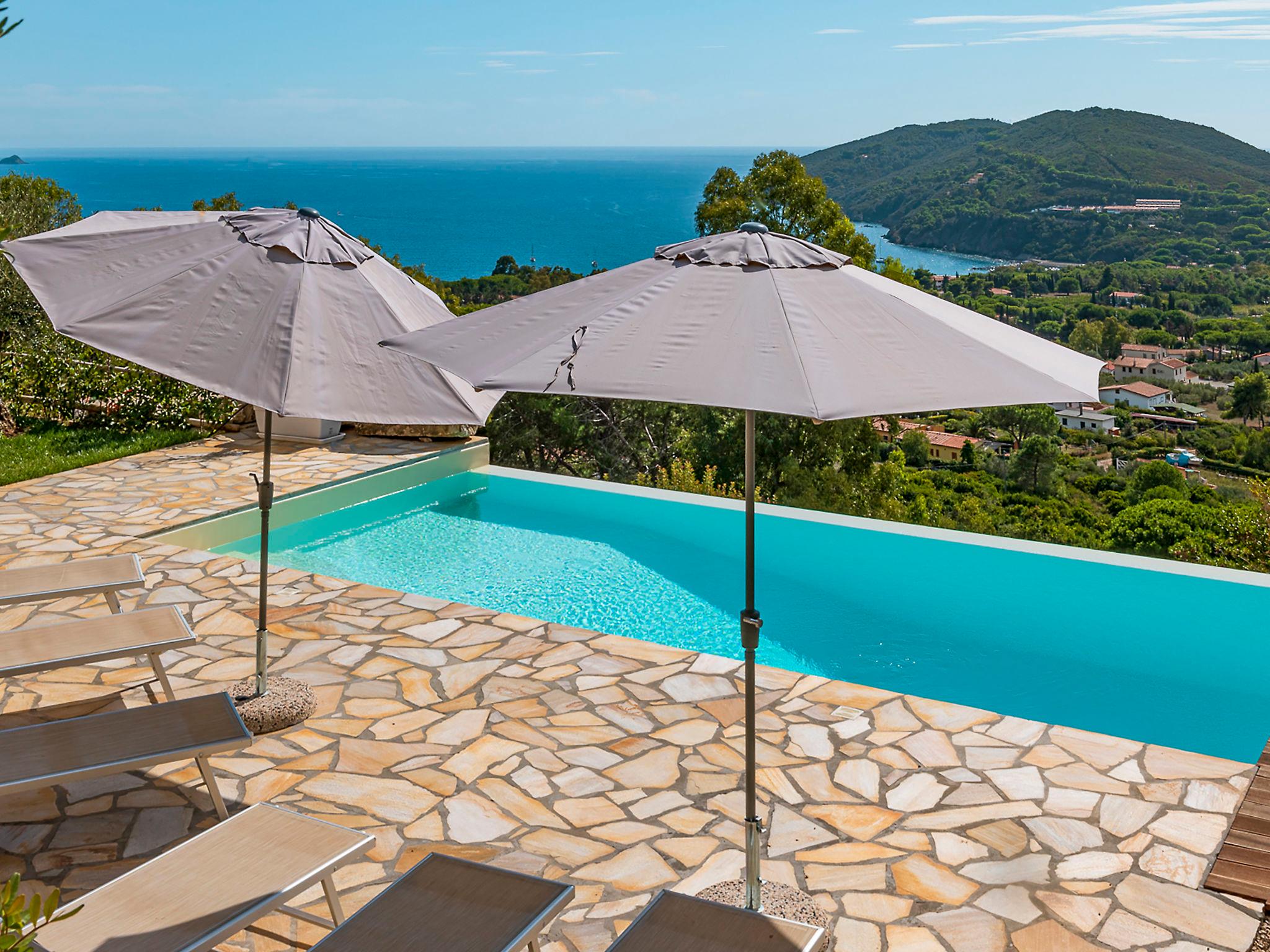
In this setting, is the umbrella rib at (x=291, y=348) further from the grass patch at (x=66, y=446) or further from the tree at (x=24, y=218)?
the tree at (x=24, y=218)

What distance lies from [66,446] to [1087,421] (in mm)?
14138

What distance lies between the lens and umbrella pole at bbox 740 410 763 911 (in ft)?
9.66

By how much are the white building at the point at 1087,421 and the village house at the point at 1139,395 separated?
28cm

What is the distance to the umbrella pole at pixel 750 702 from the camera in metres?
2.94

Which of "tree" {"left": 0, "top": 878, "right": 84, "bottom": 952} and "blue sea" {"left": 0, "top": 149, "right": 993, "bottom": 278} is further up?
"blue sea" {"left": 0, "top": 149, "right": 993, "bottom": 278}

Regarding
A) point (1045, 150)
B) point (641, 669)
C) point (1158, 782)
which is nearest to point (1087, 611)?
point (1158, 782)

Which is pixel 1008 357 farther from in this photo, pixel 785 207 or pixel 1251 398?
pixel 1251 398

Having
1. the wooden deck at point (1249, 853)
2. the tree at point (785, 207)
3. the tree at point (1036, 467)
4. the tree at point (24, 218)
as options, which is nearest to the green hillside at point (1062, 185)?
the tree at point (1036, 467)

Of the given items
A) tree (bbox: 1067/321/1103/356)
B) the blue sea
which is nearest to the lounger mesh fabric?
tree (bbox: 1067/321/1103/356)

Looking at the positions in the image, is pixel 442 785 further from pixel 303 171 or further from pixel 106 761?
pixel 303 171

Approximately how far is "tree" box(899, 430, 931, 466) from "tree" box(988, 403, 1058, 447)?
1372mm

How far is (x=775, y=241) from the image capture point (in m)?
2.94

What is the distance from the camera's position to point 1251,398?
1598 centimetres

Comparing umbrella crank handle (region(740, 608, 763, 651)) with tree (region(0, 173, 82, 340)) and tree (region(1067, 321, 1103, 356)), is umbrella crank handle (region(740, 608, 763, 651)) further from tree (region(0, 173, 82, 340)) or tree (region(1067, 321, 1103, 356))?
tree (region(1067, 321, 1103, 356))
